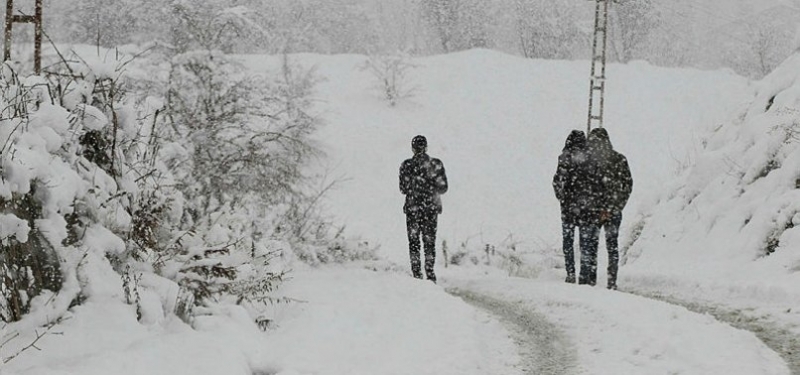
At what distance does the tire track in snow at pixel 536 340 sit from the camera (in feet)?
19.4

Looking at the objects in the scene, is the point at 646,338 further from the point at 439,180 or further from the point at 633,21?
the point at 633,21

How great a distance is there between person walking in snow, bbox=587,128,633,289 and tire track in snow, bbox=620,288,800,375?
1.38 meters

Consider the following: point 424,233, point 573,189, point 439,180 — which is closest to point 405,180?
point 439,180

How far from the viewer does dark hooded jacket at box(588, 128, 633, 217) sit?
10156 millimetres

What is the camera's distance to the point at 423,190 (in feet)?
36.6

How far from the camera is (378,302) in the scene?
7824mm

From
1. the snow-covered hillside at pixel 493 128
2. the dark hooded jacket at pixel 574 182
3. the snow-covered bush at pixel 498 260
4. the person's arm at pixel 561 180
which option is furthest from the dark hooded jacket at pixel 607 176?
the snow-covered hillside at pixel 493 128

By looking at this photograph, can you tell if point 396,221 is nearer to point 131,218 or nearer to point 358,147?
point 358,147

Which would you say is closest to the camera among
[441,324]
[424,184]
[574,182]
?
[441,324]

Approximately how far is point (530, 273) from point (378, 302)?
6.31 metres

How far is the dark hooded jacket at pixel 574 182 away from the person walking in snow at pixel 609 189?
109 millimetres

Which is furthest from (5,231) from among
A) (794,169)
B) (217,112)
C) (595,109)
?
(595,109)

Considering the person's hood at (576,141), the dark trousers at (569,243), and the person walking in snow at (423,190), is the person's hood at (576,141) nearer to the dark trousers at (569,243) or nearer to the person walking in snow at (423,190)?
the dark trousers at (569,243)

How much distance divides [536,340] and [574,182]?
13.4 ft
